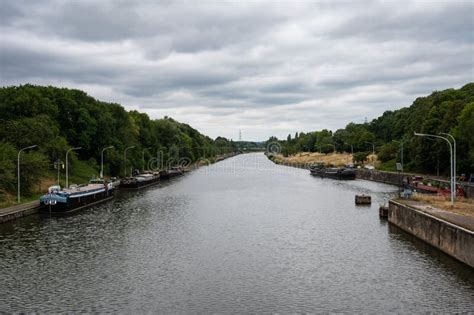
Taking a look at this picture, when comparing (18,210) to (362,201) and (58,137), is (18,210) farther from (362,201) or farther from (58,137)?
(362,201)

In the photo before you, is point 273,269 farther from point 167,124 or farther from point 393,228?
point 167,124

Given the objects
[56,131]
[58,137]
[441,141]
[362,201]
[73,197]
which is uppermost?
[56,131]

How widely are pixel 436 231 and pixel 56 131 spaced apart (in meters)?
60.4

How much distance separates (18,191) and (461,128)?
5524 centimetres

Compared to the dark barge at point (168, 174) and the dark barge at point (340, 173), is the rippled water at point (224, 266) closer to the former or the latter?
the dark barge at point (168, 174)

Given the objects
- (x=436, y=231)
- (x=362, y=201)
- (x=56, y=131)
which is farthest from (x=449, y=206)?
(x=56, y=131)

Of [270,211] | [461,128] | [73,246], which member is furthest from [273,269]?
[461,128]

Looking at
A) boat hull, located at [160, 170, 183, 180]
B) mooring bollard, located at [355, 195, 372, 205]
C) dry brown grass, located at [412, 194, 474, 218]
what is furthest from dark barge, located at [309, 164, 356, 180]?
dry brown grass, located at [412, 194, 474, 218]

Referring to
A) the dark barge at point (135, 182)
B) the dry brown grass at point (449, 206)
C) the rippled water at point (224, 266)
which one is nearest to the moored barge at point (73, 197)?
the rippled water at point (224, 266)

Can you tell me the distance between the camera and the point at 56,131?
79.1 metres

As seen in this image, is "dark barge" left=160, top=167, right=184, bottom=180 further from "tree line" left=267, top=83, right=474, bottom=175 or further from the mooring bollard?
the mooring bollard

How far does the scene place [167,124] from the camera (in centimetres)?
15938

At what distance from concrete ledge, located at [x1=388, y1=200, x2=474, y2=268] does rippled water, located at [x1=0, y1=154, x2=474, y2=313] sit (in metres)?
0.76

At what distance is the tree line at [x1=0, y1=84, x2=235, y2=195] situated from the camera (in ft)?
190
